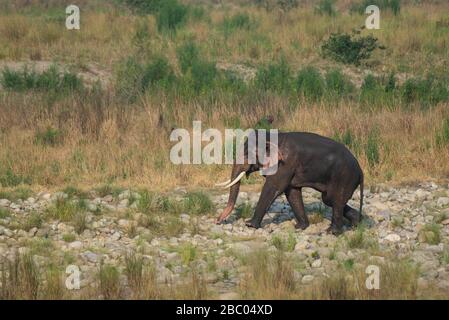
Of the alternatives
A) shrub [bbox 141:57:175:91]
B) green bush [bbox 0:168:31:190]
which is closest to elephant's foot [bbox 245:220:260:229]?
green bush [bbox 0:168:31:190]

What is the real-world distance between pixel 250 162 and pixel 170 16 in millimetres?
13999

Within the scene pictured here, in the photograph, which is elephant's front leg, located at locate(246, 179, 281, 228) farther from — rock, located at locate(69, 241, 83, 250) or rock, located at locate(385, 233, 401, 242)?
rock, located at locate(69, 241, 83, 250)

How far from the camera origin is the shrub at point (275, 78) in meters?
19.4

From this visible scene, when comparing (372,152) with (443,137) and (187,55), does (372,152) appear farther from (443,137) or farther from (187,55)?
(187,55)

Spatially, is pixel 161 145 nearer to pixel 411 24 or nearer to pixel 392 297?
pixel 392 297

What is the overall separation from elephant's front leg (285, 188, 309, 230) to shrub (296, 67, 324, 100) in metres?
6.27

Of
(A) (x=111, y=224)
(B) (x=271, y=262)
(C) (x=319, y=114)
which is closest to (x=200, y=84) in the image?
(C) (x=319, y=114)

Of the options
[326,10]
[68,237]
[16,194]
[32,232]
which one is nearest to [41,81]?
[16,194]

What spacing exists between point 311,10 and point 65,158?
13969 mm

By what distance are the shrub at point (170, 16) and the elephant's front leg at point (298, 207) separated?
13.1m

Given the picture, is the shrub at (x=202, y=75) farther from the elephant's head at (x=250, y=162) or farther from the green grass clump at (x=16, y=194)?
the elephant's head at (x=250, y=162)

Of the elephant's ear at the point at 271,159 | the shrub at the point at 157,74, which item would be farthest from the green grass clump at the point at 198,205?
the shrub at the point at 157,74

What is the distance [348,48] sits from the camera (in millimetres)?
23203

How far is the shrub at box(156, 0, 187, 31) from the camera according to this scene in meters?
25.2
